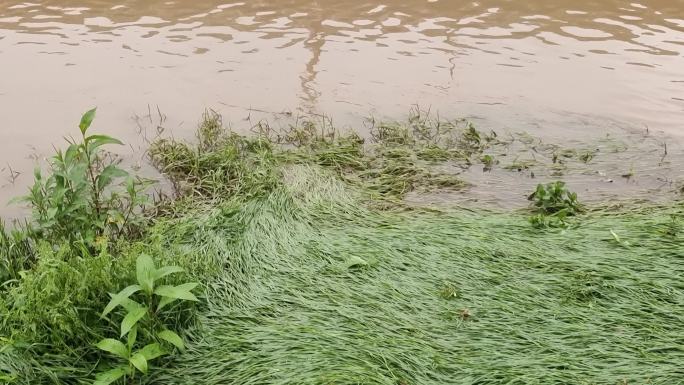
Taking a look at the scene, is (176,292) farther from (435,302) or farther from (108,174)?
(435,302)

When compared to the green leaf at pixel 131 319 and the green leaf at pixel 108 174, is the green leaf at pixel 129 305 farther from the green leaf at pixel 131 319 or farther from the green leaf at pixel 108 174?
the green leaf at pixel 108 174

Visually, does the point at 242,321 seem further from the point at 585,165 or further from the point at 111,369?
the point at 585,165

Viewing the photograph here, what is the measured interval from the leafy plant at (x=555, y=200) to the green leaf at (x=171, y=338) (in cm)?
226

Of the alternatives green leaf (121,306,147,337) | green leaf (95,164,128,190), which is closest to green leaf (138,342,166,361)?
green leaf (121,306,147,337)

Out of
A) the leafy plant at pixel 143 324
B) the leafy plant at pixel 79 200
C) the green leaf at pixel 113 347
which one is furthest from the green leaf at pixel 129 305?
the leafy plant at pixel 79 200

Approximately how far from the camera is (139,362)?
7.26 feet

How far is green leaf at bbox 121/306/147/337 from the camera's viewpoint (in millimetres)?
2178

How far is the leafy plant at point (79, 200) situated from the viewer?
2.95 meters

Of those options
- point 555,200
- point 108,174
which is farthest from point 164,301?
point 555,200

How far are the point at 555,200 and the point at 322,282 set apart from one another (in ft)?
5.17

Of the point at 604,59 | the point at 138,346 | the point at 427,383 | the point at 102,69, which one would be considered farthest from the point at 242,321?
the point at 604,59

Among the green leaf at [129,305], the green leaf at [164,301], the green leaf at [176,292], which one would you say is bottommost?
the green leaf at [164,301]

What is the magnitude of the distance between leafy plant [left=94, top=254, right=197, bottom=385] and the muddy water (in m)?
1.98

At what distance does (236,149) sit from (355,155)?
813mm
